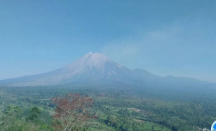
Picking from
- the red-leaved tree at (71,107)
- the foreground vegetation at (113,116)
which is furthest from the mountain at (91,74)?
the red-leaved tree at (71,107)

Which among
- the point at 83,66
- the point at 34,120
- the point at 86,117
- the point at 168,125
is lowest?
the point at 168,125

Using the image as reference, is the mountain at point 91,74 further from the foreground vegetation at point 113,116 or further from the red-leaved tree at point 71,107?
the red-leaved tree at point 71,107

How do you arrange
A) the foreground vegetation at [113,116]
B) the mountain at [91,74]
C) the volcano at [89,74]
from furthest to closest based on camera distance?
the volcano at [89,74] < the mountain at [91,74] < the foreground vegetation at [113,116]

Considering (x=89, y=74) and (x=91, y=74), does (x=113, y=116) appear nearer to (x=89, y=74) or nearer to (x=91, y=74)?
(x=89, y=74)

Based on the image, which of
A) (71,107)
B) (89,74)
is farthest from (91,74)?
(71,107)

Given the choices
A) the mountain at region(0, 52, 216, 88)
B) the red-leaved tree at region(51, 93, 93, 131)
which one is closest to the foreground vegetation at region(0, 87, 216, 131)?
the red-leaved tree at region(51, 93, 93, 131)

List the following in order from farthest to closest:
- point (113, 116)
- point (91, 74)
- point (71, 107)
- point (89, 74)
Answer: point (91, 74) < point (89, 74) < point (113, 116) < point (71, 107)

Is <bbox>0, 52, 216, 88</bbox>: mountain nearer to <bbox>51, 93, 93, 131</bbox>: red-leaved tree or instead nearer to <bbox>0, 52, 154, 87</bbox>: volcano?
<bbox>0, 52, 154, 87</bbox>: volcano

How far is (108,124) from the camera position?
3033 centimetres

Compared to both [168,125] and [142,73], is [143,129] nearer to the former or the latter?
[168,125]

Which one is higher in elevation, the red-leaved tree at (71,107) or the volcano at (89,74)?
the volcano at (89,74)

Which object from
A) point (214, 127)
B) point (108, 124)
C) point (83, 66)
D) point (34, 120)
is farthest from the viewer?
point (83, 66)

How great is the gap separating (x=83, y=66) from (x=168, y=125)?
119m

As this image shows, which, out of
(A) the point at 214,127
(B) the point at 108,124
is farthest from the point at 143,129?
(A) the point at 214,127
